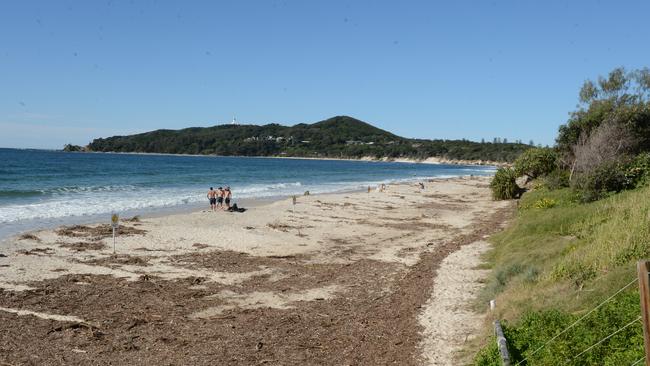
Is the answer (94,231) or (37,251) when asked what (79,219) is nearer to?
(94,231)

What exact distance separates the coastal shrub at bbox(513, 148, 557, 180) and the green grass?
2478 cm

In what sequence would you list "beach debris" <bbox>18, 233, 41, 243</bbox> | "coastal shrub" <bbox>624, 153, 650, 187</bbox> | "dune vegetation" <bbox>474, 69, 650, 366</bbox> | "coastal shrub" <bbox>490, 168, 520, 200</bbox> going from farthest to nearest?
"coastal shrub" <bbox>490, 168, 520, 200</bbox>
"coastal shrub" <bbox>624, 153, 650, 187</bbox>
"beach debris" <bbox>18, 233, 41, 243</bbox>
"dune vegetation" <bbox>474, 69, 650, 366</bbox>

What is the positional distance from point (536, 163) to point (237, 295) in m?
31.3

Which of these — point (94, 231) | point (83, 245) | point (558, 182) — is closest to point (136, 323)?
point (83, 245)

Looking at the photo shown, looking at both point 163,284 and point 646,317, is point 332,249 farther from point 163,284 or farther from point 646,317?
point 646,317

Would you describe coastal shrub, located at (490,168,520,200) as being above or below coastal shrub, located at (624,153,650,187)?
below

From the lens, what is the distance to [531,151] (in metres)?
41.0

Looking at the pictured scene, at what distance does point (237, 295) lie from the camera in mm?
12953

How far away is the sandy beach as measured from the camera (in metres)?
9.22

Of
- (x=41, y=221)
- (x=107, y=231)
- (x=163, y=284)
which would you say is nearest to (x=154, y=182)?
(x=41, y=221)

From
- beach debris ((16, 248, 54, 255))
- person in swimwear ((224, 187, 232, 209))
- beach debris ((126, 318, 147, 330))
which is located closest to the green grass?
beach debris ((126, 318, 147, 330))

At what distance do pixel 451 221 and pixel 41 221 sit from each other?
61.9 ft

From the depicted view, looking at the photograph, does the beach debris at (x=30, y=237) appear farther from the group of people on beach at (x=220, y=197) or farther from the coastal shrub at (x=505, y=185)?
the coastal shrub at (x=505, y=185)

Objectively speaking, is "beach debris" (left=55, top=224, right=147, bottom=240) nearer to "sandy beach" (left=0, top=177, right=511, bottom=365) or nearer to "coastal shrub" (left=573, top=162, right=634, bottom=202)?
"sandy beach" (left=0, top=177, right=511, bottom=365)
